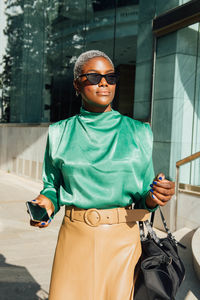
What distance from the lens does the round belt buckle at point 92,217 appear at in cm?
182

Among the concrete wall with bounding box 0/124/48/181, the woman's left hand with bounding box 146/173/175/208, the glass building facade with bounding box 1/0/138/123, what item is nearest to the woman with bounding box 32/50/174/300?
the woman's left hand with bounding box 146/173/175/208

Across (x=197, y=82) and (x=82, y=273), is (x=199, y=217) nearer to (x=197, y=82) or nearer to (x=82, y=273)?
(x=197, y=82)

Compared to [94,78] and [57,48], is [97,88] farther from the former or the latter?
[57,48]

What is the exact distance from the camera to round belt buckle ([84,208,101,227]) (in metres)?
1.82

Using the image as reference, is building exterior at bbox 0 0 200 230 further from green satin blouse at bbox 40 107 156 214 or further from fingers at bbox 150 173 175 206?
fingers at bbox 150 173 175 206

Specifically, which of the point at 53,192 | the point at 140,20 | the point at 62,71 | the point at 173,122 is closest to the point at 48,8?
the point at 62,71

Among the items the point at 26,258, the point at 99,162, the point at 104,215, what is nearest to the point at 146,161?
the point at 99,162

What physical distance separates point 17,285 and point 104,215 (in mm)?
2858

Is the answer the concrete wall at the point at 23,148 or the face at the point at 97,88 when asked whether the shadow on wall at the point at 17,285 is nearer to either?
the face at the point at 97,88

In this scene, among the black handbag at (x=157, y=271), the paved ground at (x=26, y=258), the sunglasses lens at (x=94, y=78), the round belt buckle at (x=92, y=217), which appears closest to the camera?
the black handbag at (x=157, y=271)

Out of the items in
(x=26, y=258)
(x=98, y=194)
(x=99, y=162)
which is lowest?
(x=26, y=258)

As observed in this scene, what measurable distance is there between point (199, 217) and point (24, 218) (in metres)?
3.72

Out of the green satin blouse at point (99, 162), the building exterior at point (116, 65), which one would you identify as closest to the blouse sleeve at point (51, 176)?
the green satin blouse at point (99, 162)

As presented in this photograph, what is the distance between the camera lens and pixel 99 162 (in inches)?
72.7
